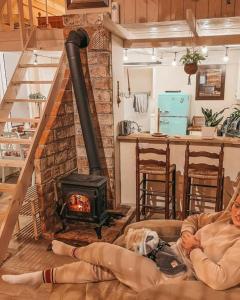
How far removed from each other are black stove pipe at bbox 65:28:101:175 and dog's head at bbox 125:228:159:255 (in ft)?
4.01

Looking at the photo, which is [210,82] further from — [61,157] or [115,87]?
[61,157]

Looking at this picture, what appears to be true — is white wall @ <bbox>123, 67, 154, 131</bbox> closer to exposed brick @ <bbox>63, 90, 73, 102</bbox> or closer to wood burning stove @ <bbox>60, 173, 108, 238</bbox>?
exposed brick @ <bbox>63, 90, 73, 102</bbox>

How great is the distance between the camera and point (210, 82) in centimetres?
650

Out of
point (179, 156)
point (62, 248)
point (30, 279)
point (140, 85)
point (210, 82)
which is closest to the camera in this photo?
point (30, 279)

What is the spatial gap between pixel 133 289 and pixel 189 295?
1.30 feet

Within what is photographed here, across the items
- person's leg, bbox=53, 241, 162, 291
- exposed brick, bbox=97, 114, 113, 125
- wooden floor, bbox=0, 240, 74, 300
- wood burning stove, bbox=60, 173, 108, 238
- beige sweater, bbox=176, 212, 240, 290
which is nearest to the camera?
beige sweater, bbox=176, 212, 240, 290

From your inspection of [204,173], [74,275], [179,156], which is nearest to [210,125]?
[179,156]

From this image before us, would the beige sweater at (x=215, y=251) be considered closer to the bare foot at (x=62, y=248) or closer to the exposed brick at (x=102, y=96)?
the bare foot at (x=62, y=248)

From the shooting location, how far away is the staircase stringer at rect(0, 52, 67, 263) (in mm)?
2645

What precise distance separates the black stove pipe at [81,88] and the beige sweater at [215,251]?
1422mm

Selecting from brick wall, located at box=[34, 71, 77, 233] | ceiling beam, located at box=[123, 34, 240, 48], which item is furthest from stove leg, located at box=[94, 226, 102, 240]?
ceiling beam, located at box=[123, 34, 240, 48]

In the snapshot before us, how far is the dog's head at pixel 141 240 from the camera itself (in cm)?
180

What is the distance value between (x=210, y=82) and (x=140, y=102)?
170cm

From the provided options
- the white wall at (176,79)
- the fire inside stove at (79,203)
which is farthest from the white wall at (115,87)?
the white wall at (176,79)
